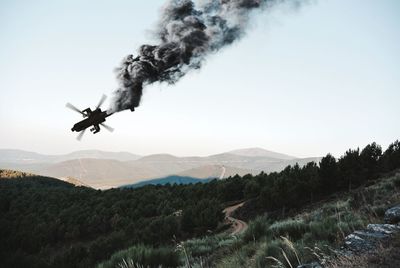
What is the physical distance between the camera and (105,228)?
39500 mm

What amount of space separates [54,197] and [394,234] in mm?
58703

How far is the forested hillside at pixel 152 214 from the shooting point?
87.5 ft

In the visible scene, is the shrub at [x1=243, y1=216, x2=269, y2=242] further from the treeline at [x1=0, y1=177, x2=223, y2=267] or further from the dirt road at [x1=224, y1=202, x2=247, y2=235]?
the dirt road at [x1=224, y1=202, x2=247, y2=235]

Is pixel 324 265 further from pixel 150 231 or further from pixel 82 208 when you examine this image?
pixel 82 208

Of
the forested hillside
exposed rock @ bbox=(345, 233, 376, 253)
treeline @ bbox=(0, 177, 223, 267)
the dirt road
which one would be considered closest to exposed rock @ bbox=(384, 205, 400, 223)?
exposed rock @ bbox=(345, 233, 376, 253)

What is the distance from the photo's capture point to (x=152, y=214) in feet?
140

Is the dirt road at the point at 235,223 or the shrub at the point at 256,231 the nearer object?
the shrub at the point at 256,231

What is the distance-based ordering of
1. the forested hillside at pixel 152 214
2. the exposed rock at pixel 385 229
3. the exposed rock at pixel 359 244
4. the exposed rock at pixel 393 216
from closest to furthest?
1. the exposed rock at pixel 359 244
2. the exposed rock at pixel 385 229
3. the exposed rock at pixel 393 216
4. the forested hillside at pixel 152 214

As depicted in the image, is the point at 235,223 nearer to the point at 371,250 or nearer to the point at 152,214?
the point at 152,214

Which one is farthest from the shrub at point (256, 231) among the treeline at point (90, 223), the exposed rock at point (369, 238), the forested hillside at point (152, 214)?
the forested hillside at point (152, 214)

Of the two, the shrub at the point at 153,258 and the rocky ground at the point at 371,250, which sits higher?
the rocky ground at the point at 371,250

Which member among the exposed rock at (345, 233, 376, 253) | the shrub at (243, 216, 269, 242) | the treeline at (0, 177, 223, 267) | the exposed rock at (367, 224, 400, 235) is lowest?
the treeline at (0, 177, 223, 267)

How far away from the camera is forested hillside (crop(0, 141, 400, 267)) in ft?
87.5

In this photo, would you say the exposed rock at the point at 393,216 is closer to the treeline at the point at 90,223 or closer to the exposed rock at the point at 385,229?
the exposed rock at the point at 385,229
